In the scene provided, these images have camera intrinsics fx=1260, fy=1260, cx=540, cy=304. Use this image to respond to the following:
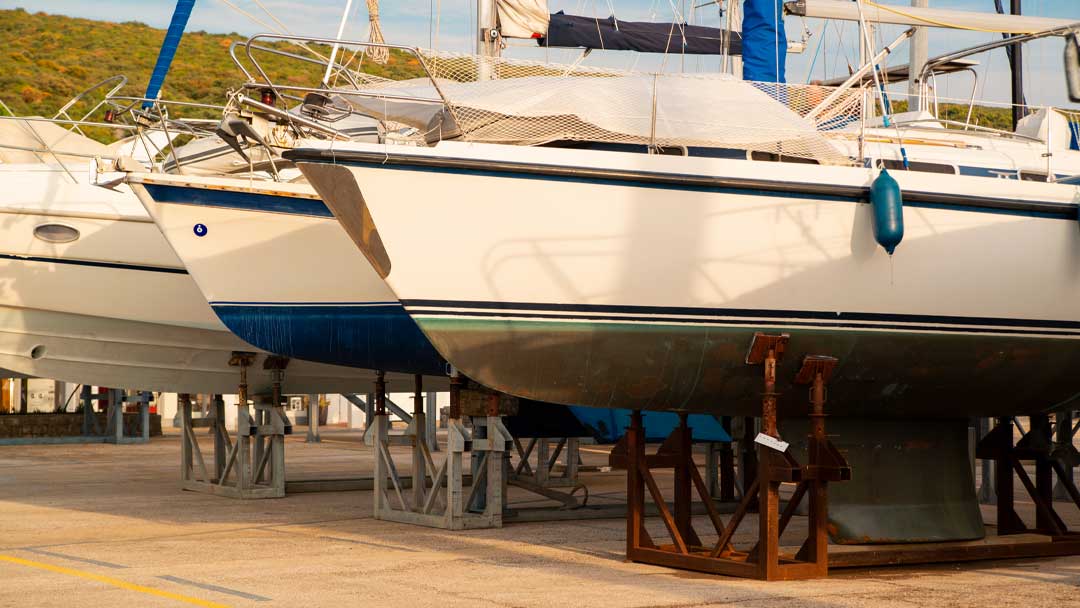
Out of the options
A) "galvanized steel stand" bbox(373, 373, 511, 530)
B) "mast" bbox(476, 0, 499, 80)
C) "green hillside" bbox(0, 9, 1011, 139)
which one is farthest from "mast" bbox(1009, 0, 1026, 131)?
"green hillside" bbox(0, 9, 1011, 139)

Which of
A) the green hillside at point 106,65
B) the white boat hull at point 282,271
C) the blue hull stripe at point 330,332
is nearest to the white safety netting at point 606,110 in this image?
the white boat hull at point 282,271

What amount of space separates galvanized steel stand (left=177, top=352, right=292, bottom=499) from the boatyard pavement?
0.96 ft

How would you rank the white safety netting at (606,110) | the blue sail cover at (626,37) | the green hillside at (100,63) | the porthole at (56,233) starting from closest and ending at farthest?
the white safety netting at (606,110) → the porthole at (56,233) → the blue sail cover at (626,37) → the green hillside at (100,63)

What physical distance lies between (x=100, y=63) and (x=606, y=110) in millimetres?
54399

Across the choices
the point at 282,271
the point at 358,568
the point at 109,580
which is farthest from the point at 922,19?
the point at 109,580

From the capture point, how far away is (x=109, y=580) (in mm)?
7641

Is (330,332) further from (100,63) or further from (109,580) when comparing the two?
(100,63)

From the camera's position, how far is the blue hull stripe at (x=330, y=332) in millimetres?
11344

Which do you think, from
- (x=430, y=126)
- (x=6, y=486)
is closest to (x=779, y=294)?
(x=430, y=126)

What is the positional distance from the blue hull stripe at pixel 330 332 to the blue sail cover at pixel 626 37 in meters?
4.93

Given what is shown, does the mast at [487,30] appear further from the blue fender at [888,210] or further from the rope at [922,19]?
the blue fender at [888,210]

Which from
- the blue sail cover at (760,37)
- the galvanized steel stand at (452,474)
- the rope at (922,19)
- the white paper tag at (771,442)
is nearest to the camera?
the white paper tag at (771,442)

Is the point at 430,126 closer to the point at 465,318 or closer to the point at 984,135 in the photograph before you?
the point at 465,318

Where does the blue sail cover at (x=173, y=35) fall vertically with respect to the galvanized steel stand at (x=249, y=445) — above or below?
above
